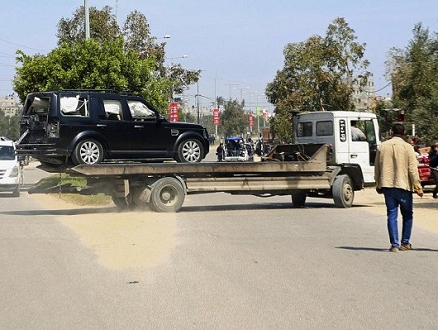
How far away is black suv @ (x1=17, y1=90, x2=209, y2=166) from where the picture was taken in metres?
16.8

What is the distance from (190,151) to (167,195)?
1.30 metres

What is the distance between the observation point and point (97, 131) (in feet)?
56.4

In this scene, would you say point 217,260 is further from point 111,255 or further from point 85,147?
point 85,147

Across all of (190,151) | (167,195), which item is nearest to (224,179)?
(190,151)

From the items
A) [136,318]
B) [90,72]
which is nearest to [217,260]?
[136,318]

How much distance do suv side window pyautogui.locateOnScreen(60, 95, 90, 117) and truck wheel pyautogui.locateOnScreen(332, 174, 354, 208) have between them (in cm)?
664

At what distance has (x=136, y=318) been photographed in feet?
24.8

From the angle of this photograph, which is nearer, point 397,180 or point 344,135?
point 397,180

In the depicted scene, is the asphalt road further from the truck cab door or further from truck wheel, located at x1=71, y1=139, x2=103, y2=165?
the truck cab door

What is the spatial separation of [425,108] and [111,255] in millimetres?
22111

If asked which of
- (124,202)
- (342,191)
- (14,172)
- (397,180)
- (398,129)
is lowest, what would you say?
(124,202)

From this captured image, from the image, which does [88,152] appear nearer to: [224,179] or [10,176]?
[224,179]

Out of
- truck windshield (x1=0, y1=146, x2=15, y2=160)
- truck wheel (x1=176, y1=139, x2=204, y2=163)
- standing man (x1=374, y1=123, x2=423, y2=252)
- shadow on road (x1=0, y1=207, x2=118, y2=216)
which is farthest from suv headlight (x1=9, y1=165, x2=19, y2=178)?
standing man (x1=374, y1=123, x2=423, y2=252)

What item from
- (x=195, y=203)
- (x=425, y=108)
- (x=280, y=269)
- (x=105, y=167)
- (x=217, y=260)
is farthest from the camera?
(x=425, y=108)
